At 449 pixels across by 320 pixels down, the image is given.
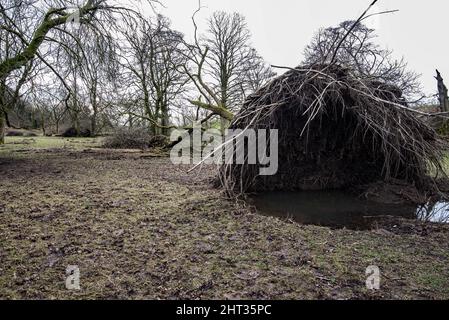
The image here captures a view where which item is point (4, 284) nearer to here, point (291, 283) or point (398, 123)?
point (291, 283)

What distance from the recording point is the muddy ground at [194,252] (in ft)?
7.82

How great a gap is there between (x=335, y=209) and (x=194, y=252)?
2590 millimetres

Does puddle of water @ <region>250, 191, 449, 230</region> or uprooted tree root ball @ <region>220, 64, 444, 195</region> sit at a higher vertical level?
uprooted tree root ball @ <region>220, 64, 444, 195</region>

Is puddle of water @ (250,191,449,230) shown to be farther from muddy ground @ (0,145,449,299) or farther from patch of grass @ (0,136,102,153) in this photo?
patch of grass @ (0,136,102,153)

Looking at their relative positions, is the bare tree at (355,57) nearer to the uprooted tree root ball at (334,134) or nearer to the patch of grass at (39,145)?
the uprooted tree root ball at (334,134)

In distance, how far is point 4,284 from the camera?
2436 millimetres

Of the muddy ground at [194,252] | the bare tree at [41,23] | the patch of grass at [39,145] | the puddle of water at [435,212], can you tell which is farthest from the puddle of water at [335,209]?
the patch of grass at [39,145]

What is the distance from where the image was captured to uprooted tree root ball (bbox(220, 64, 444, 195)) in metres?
5.08

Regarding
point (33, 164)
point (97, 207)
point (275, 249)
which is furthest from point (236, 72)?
point (275, 249)

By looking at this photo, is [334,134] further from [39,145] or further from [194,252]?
[39,145]

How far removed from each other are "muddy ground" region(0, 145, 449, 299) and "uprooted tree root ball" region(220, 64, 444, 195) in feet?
4.48

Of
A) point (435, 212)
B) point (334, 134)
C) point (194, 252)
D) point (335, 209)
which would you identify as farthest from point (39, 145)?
point (435, 212)

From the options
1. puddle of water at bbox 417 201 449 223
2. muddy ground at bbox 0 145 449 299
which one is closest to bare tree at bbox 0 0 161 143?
muddy ground at bbox 0 145 449 299

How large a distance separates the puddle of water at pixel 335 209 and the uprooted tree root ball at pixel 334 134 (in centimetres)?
49
